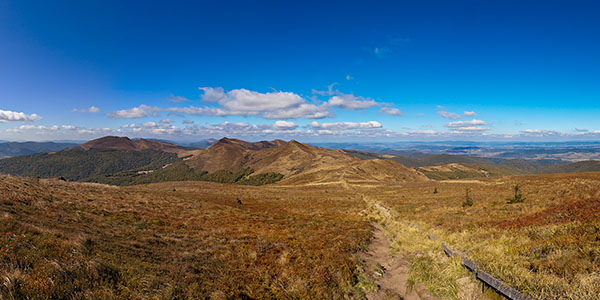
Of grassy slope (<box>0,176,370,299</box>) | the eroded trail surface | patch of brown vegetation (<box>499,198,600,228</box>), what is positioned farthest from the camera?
patch of brown vegetation (<box>499,198,600,228</box>)

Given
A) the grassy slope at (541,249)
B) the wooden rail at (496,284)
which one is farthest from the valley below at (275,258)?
the wooden rail at (496,284)

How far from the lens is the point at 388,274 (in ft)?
42.7

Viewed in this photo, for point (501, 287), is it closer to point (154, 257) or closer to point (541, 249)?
point (541, 249)

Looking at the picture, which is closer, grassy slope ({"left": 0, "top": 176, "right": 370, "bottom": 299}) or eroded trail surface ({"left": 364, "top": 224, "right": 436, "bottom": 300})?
grassy slope ({"left": 0, "top": 176, "right": 370, "bottom": 299})

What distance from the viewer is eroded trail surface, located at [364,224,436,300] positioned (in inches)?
412

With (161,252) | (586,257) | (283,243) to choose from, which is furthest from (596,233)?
(161,252)

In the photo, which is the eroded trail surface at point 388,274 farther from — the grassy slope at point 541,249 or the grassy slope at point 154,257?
the grassy slope at point 154,257

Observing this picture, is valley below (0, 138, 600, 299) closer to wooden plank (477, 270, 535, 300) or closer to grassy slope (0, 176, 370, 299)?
grassy slope (0, 176, 370, 299)

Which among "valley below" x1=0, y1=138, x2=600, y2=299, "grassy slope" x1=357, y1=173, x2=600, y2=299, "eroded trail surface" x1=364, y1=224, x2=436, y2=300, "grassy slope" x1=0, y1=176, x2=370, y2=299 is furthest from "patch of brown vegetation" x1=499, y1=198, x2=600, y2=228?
"grassy slope" x1=0, y1=176, x2=370, y2=299

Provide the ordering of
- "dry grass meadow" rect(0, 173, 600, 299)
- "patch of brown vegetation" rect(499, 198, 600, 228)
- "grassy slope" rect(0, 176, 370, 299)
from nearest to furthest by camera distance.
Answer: "grassy slope" rect(0, 176, 370, 299) < "dry grass meadow" rect(0, 173, 600, 299) < "patch of brown vegetation" rect(499, 198, 600, 228)

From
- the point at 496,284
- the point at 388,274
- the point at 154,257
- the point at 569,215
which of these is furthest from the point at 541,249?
the point at 154,257

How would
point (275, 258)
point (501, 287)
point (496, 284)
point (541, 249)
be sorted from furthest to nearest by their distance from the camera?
point (275, 258) → point (541, 249) → point (496, 284) → point (501, 287)

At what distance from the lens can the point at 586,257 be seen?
28.4 feet

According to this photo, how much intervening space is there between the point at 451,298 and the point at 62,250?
15.3m
